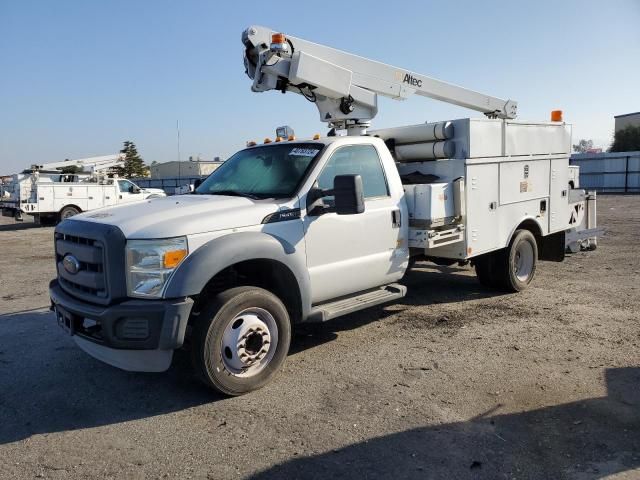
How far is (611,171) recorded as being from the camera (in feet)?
106

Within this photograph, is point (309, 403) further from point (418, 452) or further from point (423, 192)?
point (423, 192)

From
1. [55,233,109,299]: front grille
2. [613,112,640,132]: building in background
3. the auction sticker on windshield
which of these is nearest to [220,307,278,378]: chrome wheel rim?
[55,233,109,299]: front grille

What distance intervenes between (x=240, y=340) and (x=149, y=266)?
0.92 m

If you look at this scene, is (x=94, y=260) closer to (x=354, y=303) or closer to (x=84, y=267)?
(x=84, y=267)

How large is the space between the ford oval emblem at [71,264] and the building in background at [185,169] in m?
34.0

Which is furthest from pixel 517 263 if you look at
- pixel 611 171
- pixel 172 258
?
pixel 611 171

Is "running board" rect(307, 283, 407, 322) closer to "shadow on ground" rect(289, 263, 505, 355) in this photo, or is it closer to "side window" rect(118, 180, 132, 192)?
"shadow on ground" rect(289, 263, 505, 355)

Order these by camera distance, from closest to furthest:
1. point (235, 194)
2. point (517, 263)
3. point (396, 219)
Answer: point (235, 194) → point (396, 219) → point (517, 263)

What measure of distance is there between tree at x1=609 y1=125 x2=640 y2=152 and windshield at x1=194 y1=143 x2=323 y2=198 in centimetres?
4468

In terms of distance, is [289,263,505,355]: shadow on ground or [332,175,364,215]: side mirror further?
[289,263,505,355]: shadow on ground

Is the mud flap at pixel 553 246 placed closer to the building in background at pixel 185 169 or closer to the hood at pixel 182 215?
the hood at pixel 182 215

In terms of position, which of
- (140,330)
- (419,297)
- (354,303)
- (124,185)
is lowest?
(419,297)

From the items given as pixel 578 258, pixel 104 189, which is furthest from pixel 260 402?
pixel 104 189

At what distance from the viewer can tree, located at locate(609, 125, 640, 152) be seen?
42344 millimetres
